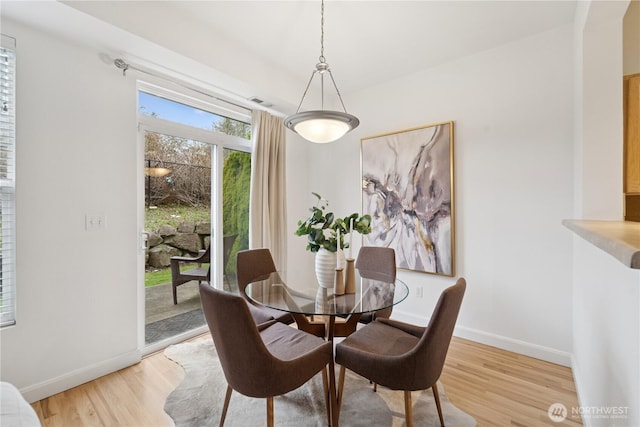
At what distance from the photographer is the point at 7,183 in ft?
6.03

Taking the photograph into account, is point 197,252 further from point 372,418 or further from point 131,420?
point 372,418

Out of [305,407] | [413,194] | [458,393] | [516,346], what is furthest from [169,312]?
[516,346]

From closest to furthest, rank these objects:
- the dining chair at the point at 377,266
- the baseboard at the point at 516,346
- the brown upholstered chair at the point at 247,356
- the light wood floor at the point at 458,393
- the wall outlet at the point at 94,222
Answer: the brown upholstered chair at the point at 247,356 → the light wood floor at the point at 458,393 → the wall outlet at the point at 94,222 → the dining chair at the point at 377,266 → the baseboard at the point at 516,346

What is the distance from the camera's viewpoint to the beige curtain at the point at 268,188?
3227mm

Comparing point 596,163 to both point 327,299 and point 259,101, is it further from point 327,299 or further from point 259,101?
point 259,101

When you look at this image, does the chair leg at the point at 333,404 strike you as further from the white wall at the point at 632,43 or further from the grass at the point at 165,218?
the white wall at the point at 632,43

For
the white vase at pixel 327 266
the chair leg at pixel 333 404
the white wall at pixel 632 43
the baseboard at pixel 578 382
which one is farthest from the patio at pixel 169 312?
the white wall at pixel 632 43

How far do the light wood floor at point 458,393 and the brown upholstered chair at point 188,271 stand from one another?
0.66 metres

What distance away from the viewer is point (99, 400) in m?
1.91

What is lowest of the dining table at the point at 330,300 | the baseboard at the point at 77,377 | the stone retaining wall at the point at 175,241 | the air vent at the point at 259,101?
the baseboard at the point at 77,377

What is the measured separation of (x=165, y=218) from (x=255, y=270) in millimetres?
1006

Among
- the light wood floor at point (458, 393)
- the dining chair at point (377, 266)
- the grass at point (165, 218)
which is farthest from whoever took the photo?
the grass at point (165, 218)

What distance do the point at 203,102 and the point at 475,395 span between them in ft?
11.0

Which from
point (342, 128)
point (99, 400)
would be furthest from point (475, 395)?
point (99, 400)
